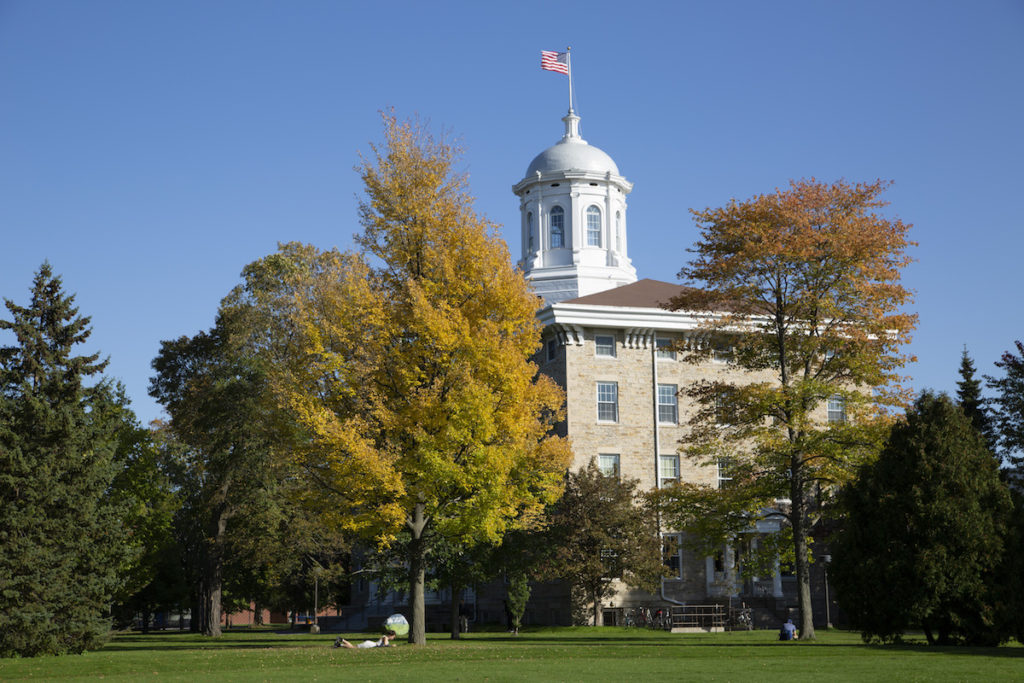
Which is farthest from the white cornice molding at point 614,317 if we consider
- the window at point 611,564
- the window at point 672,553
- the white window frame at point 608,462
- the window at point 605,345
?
the window at point 611,564

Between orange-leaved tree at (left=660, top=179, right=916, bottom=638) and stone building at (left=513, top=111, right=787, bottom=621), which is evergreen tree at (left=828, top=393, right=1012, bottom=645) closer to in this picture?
orange-leaved tree at (left=660, top=179, right=916, bottom=638)

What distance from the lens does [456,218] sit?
2888 cm

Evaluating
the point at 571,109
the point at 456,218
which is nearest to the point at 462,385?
the point at 456,218

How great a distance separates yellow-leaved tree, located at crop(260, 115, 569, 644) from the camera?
2627 cm

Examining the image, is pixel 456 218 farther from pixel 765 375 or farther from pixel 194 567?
pixel 194 567

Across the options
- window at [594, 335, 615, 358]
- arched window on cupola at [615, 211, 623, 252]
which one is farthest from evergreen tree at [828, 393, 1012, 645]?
arched window on cupola at [615, 211, 623, 252]

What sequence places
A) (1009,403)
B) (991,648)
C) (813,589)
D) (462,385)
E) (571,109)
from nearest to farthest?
1. (991,648)
2. (462,385)
3. (1009,403)
4. (813,589)
5. (571,109)

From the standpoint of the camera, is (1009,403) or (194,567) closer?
(1009,403)

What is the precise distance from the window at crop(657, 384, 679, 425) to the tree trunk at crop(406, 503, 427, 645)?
21252mm

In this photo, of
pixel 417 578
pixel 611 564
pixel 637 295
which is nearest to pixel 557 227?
pixel 637 295

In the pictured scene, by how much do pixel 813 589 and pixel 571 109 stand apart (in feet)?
96.9

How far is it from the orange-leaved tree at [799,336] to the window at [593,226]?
83.9 ft

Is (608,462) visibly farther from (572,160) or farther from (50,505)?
(50,505)

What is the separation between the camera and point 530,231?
2272 inches
